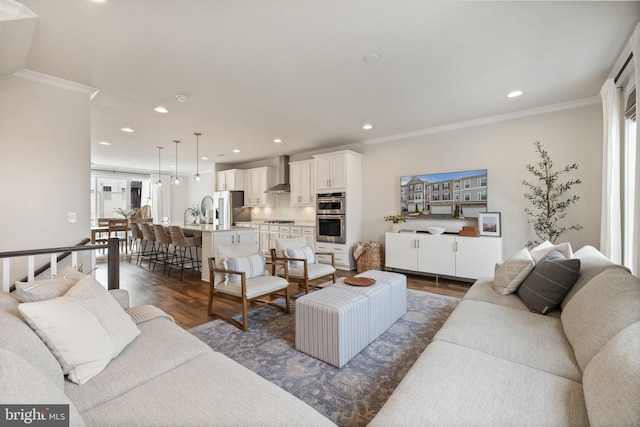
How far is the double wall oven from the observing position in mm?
5414

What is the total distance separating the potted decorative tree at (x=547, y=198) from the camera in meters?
3.69

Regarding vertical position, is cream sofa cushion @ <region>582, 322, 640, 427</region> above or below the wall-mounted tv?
below

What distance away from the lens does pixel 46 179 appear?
2.89 m

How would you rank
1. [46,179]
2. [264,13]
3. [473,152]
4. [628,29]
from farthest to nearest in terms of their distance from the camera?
[473,152], [46,179], [628,29], [264,13]

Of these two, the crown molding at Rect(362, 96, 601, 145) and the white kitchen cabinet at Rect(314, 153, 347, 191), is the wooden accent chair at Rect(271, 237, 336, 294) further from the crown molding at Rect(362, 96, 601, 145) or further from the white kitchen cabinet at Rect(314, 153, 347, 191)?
the crown molding at Rect(362, 96, 601, 145)

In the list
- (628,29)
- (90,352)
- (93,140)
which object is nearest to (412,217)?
(628,29)

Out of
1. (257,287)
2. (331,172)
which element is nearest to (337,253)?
(331,172)

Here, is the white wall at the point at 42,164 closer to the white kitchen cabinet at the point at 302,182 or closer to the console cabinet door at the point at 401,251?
the white kitchen cabinet at the point at 302,182

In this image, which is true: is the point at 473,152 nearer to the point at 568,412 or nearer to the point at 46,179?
the point at 568,412

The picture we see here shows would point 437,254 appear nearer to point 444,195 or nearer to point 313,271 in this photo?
point 444,195

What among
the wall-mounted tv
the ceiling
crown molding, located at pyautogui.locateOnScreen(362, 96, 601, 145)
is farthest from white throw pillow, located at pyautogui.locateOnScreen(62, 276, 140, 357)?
crown molding, located at pyautogui.locateOnScreen(362, 96, 601, 145)

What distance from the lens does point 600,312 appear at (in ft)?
4.54

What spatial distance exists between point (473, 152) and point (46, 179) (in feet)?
18.7

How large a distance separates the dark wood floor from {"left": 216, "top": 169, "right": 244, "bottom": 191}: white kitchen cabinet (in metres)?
3.01
